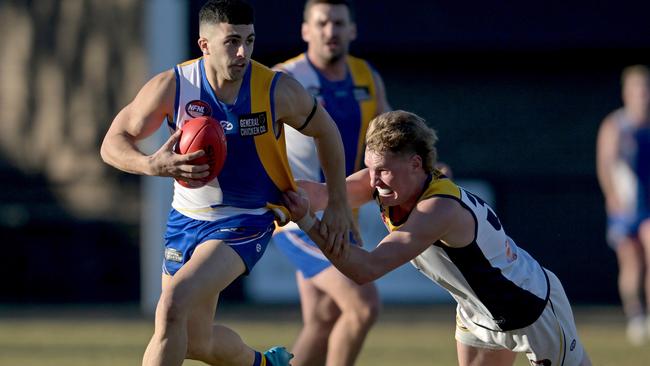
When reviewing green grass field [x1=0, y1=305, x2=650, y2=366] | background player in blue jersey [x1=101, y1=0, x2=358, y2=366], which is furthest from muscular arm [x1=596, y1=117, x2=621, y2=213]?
background player in blue jersey [x1=101, y1=0, x2=358, y2=366]

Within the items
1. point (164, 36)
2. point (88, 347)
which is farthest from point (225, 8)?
point (164, 36)

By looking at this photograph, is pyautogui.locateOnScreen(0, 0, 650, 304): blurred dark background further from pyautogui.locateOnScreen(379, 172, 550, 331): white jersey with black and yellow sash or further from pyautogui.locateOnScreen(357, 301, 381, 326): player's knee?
pyautogui.locateOnScreen(379, 172, 550, 331): white jersey with black and yellow sash

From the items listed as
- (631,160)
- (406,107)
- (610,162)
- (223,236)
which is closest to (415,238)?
(223,236)

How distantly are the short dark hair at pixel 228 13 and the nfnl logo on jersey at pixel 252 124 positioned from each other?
16.2 inches

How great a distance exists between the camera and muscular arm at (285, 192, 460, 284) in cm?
520

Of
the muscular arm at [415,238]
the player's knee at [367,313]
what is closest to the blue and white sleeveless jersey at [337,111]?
the player's knee at [367,313]

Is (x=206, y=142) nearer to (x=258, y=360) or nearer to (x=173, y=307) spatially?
(x=173, y=307)

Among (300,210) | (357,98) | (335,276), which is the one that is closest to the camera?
(300,210)

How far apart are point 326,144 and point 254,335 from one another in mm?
5239

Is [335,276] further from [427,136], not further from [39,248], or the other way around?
[39,248]

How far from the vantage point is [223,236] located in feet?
18.5

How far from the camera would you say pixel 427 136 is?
5355 millimetres

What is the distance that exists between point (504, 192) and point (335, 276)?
7.90 m

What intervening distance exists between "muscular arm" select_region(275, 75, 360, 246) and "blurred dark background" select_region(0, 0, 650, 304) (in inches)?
330
